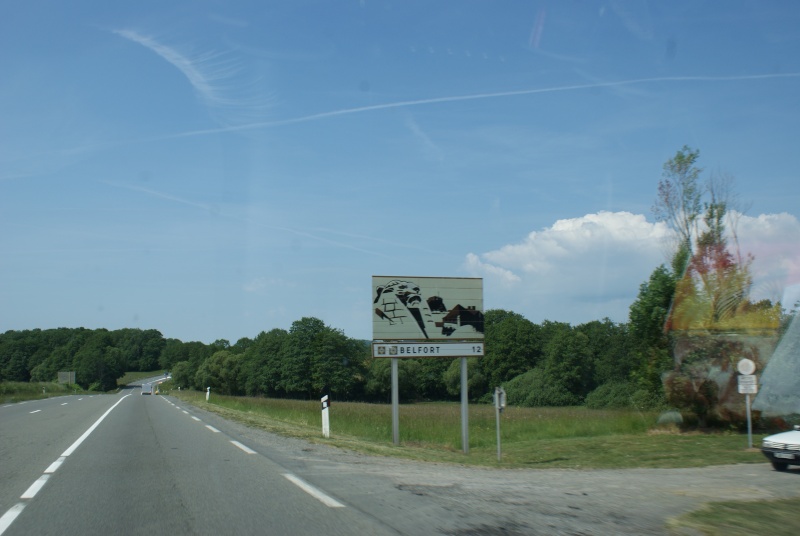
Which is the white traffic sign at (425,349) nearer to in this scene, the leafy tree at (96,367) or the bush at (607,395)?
the bush at (607,395)

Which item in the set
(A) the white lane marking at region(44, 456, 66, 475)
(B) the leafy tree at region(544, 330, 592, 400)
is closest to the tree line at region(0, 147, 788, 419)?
(B) the leafy tree at region(544, 330, 592, 400)

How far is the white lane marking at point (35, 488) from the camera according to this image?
9.82m

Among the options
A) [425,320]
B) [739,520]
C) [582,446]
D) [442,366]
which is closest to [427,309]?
[425,320]

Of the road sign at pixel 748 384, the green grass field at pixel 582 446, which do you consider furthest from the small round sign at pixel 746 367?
the green grass field at pixel 582 446

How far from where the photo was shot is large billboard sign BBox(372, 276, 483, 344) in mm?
22656

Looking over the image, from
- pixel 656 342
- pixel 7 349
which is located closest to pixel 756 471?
pixel 656 342

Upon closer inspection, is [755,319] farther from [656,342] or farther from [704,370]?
[656,342]

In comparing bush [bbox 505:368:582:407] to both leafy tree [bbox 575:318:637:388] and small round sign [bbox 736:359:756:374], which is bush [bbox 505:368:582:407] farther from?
small round sign [bbox 736:359:756:374]

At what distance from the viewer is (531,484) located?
39.8ft

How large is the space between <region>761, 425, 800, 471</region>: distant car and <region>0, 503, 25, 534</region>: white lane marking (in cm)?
1561

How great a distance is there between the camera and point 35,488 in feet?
34.5

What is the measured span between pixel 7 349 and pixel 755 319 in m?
182

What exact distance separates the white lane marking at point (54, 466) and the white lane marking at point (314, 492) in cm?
438

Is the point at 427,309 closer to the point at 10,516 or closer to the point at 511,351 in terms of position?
the point at 10,516
